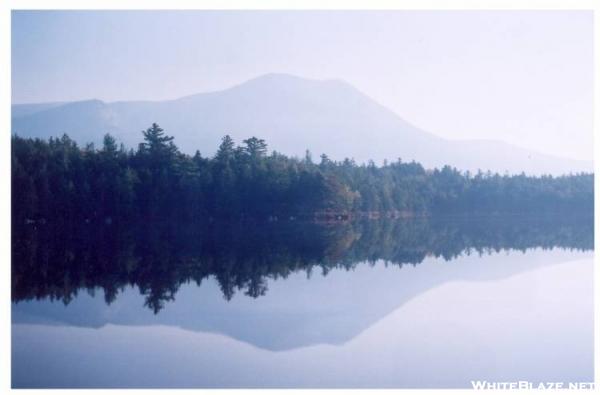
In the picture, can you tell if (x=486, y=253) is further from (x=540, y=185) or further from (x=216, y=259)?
(x=540, y=185)

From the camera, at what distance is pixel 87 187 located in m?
38.8

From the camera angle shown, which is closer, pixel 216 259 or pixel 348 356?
pixel 348 356

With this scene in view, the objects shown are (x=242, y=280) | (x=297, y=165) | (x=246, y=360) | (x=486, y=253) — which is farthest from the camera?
(x=297, y=165)

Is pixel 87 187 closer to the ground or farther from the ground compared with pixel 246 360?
farther from the ground

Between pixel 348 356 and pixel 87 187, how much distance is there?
1279 inches

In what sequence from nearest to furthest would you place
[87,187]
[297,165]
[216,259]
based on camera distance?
[216,259], [87,187], [297,165]

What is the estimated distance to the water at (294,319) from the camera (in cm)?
859

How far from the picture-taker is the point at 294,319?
11.4 m

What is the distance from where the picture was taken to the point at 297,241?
84.3 ft

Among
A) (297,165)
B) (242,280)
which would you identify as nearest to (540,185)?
(297,165)

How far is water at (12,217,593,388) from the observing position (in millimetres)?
8586
